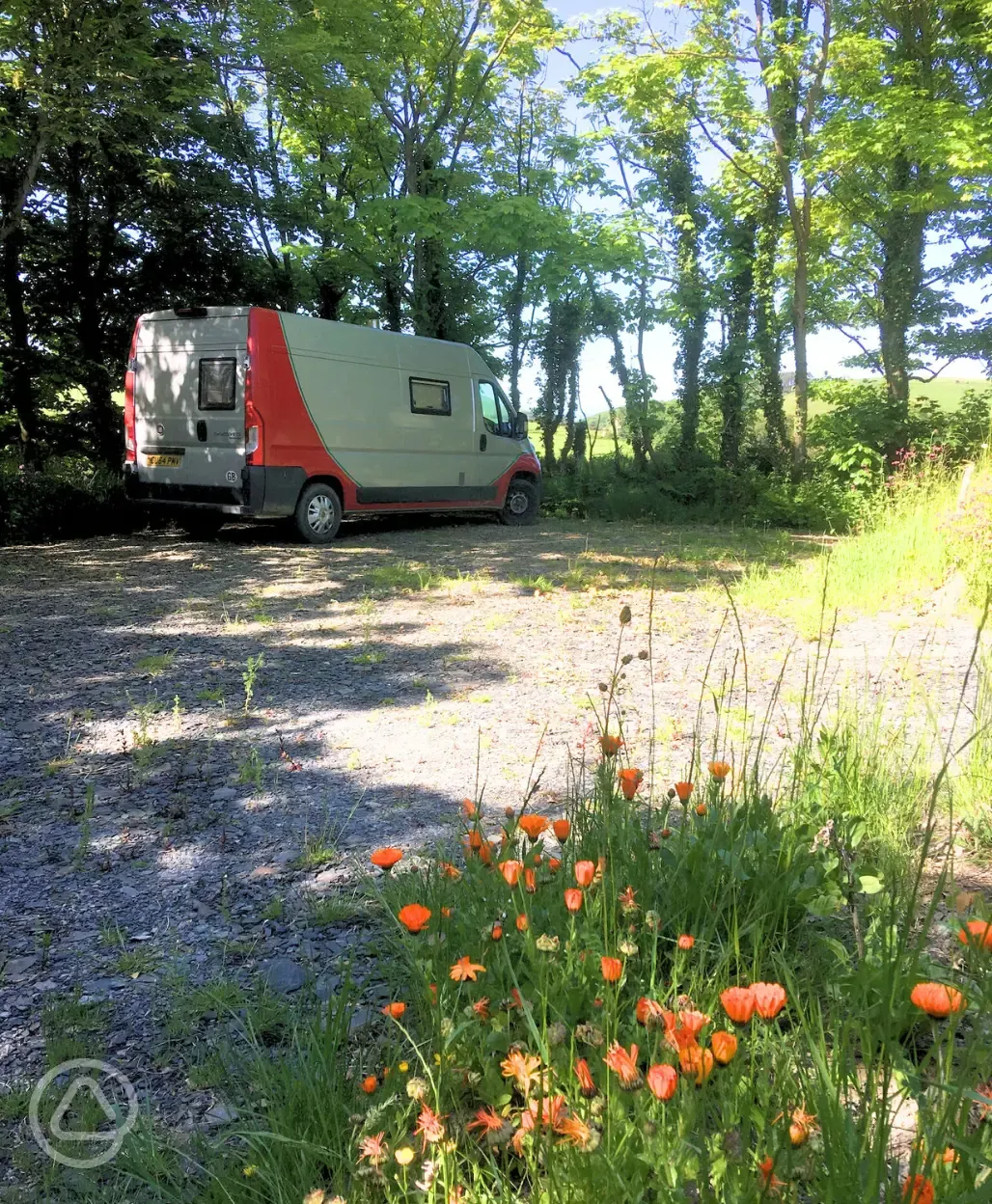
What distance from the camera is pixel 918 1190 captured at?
104cm

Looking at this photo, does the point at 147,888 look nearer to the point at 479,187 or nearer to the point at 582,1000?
the point at 582,1000

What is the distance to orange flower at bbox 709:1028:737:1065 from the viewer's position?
1100mm

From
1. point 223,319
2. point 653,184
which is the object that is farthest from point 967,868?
point 653,184

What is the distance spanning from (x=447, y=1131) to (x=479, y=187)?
21.8m

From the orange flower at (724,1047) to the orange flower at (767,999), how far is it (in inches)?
2.3

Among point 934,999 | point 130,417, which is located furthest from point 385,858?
point 130,417

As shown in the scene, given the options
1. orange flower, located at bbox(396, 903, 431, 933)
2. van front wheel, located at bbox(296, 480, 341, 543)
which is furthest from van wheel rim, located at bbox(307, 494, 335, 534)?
orange flower, located at bbox(396, 903, 431, 933)

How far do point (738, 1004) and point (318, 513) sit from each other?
1124 cm

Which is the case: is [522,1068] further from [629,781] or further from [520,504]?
[520,504]

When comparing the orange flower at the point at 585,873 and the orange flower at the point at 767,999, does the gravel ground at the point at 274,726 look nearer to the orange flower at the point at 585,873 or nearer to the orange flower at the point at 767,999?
the orange flower at the point at 585,873

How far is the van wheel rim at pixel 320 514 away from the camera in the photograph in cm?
1177

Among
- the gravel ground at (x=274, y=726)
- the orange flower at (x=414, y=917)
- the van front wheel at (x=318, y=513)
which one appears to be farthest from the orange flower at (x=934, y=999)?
the van front wheel at (x=318, y=513)

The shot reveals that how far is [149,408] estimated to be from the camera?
11.5 metres

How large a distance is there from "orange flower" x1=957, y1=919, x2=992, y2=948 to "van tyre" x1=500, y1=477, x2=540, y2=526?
14.3 metres
